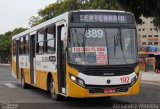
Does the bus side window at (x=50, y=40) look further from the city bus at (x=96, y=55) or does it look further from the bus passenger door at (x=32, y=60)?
the bus passenger door at (x=32, y=60)

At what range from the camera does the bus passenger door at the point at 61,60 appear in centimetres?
1413

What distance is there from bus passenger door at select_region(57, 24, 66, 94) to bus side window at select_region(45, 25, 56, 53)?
57 cm

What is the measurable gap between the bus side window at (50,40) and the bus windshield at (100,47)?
1.84 metres

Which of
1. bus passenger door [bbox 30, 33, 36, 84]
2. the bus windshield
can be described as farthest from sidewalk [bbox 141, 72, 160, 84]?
the bus windshield

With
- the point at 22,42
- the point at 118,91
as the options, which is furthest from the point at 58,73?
the point at 22,42

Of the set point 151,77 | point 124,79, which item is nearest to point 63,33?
point 124,79

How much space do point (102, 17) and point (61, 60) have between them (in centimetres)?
188

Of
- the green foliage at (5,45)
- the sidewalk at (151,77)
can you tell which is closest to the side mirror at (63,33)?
the sidewalk at (151,77)

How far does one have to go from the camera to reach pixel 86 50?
13.6 metres

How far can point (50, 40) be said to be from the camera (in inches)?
628

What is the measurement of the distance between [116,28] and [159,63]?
26.7 metres

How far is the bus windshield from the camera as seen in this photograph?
1355cm

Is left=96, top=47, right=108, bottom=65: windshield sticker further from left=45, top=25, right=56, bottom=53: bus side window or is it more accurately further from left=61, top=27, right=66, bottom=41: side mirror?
left=45, top=25, right=56, bottom=53: bus side window

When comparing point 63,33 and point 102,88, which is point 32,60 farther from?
point 102,88
